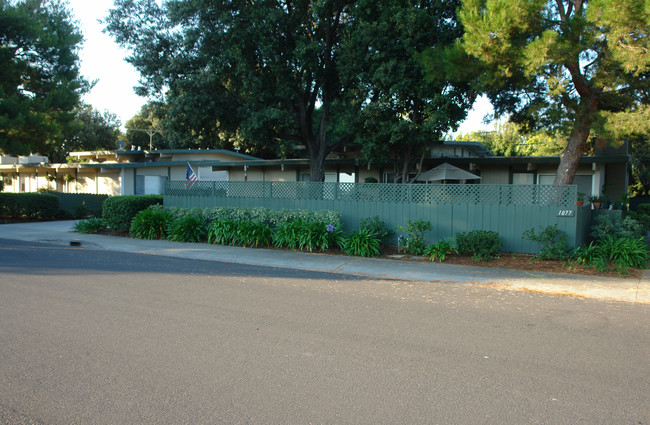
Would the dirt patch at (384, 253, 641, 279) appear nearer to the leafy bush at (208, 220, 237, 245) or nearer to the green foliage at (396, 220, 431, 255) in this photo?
the green foliage at (396, 220, 431, 255)

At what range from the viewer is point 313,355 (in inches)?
203

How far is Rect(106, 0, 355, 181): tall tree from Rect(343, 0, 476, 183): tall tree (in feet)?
5.11

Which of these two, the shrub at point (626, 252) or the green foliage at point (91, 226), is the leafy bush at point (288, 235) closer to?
the shrub at point (626, 252)

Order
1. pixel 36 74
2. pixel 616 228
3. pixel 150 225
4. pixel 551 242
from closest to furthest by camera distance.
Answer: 1. pixel 551 242
2. pixel 616 228
3. pixel 150 225
4. pixel 36 74

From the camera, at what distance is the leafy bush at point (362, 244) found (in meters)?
12.9

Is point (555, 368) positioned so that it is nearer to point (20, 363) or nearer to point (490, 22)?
point (20, 363)

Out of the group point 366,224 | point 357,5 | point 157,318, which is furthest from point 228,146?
point 157,318

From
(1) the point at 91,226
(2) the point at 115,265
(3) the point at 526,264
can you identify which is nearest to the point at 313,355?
(2) the point at 115,265

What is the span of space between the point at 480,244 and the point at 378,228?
293cm

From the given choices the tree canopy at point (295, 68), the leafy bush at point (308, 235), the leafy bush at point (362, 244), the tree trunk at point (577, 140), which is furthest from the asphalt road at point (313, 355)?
the tree canopy at point (295, 68)

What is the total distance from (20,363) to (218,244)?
10333mm

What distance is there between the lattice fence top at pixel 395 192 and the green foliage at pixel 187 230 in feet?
5.46

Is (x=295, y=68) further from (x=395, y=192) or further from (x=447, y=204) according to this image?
(x=447, y=204)

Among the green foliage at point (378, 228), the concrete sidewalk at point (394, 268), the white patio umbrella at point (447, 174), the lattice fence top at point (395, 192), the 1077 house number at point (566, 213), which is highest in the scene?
the white patio umbrella at point (447, 174)
